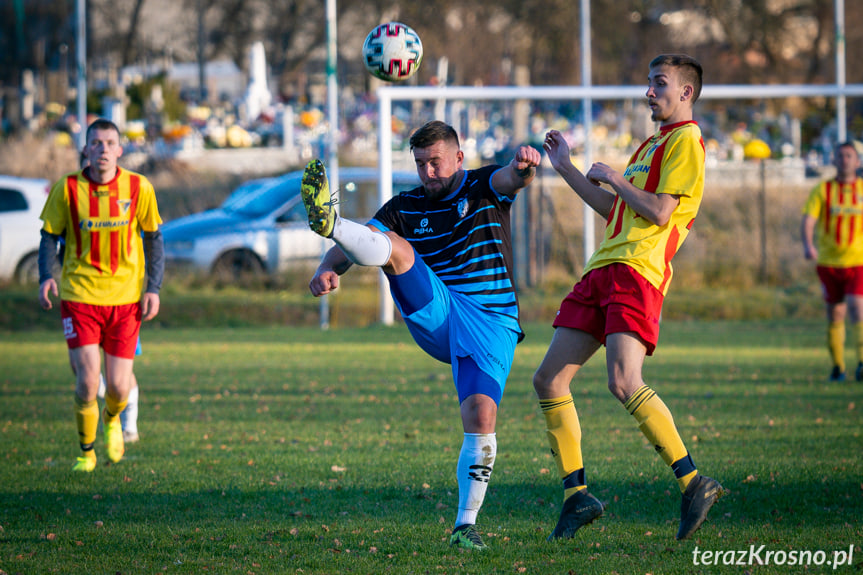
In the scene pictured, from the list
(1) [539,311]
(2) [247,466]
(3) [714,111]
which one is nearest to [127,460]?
(2) [247,466]

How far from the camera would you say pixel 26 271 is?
1745cm

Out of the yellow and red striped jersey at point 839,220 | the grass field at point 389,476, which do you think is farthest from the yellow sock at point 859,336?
the yellow and red striped jersey at point 839,220

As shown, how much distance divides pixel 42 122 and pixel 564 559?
34051 millimetres

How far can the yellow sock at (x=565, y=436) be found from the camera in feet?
16.4

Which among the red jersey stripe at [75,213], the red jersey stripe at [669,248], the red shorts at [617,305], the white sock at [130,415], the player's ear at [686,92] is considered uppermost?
the player's ear at [686,92]

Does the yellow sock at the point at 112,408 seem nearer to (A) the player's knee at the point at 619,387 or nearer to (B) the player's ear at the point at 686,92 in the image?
(A) the player's knee at the point at 619,387

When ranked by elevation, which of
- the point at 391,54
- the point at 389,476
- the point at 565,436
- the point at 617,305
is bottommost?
the point at 389,476

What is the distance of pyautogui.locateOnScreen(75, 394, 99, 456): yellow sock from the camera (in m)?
6.68

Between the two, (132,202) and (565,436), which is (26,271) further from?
(565,436)

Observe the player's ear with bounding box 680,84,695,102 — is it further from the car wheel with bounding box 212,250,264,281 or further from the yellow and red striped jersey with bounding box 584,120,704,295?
the car wheel with bounding box 212,250,264,281

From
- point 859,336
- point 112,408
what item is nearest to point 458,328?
point 112,408

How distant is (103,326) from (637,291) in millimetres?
3647

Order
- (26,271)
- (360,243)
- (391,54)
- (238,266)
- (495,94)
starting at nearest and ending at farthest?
(360,243) < (391,54) < (495,94) < (26,271) < (238,266)

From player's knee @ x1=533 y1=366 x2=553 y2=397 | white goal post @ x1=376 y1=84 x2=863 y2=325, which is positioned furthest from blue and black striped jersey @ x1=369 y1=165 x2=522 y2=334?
white goal post @ x1=376 y1=84 x2=863 y2=325
